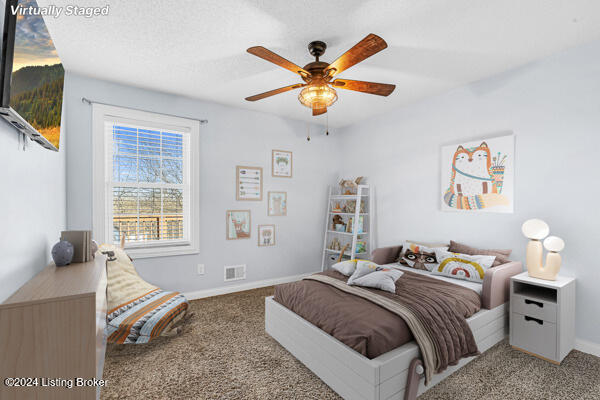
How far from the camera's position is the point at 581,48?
2367 mm

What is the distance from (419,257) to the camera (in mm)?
3166

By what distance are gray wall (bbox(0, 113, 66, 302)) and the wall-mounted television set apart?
10cm

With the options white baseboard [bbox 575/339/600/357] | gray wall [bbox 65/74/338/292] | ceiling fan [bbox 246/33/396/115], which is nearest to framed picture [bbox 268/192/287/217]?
gray wall [bbox 65/74/338/292]

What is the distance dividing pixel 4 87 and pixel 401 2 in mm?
2127

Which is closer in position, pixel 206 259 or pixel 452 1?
pixel 452 1

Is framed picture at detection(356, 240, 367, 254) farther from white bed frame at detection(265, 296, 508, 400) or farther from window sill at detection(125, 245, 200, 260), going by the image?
window sill at detection(125, 245, 200, 260)

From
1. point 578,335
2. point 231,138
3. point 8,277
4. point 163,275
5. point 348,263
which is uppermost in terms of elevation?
point 231,138

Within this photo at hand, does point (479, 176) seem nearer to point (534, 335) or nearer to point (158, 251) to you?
point (534, 335)

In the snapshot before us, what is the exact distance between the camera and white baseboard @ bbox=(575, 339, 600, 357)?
228 cm

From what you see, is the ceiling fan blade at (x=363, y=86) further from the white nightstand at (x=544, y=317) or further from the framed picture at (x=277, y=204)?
the framed picture at (x=277, y=204)

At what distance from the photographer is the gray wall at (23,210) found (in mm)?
1270

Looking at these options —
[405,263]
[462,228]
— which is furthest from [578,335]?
[405,263]

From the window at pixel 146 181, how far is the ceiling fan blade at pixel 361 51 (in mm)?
2259

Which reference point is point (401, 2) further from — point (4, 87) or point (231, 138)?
point (231, 138)
